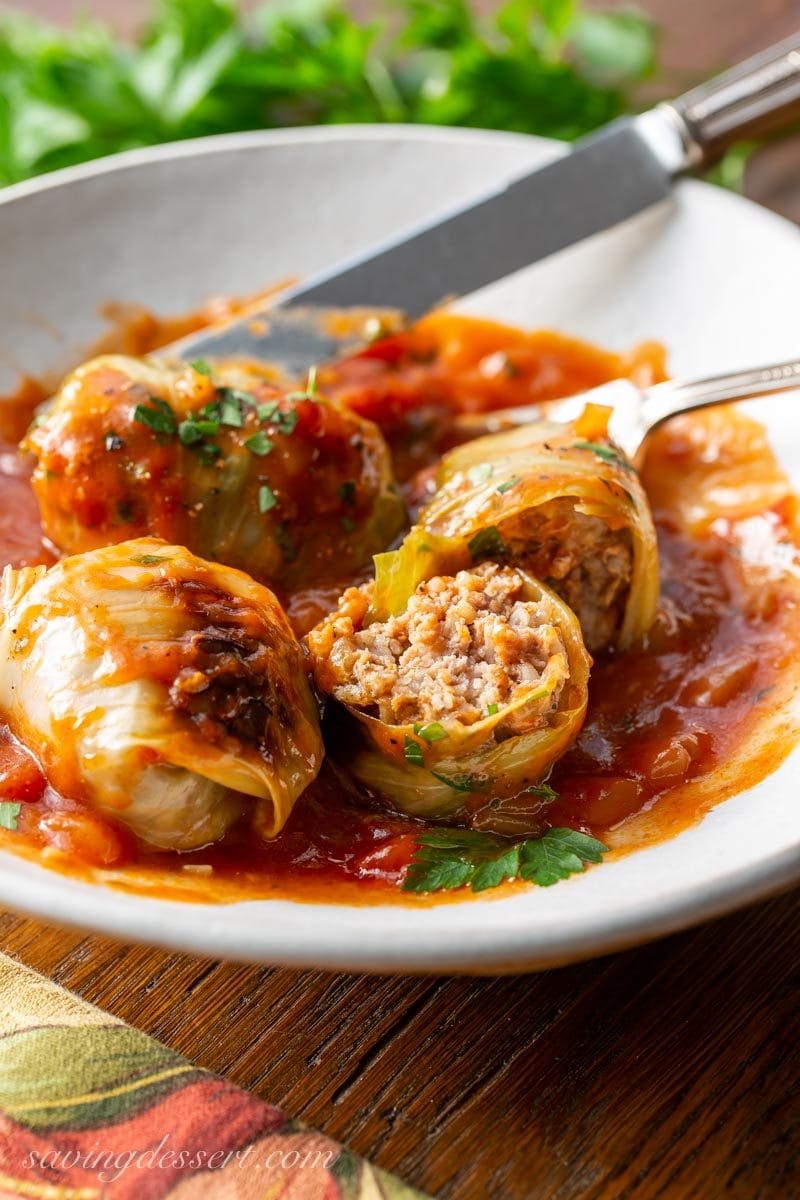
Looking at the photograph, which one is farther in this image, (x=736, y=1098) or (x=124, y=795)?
(x=124, y=795)

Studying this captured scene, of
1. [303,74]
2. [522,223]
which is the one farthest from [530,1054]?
[303,74]

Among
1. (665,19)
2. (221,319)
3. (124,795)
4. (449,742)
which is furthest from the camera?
(665,19)

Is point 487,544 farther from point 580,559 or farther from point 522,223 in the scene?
point 522,223

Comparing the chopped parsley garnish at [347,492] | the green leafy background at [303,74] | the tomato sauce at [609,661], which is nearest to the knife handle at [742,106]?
the tomato sauce at [609,661]

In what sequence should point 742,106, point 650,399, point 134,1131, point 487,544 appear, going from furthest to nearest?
1. point 742,106
2. point 650,399
3. point 487,544
4. point 134,1131

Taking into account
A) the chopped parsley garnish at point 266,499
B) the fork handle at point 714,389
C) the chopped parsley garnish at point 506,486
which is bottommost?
the fork handle at point 714,389

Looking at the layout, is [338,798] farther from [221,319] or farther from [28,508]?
[221,319]

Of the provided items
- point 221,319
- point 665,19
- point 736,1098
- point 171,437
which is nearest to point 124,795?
point 171,437

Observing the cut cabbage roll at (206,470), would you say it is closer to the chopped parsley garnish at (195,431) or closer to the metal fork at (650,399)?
the chopped parsley garnish at (195,431)
